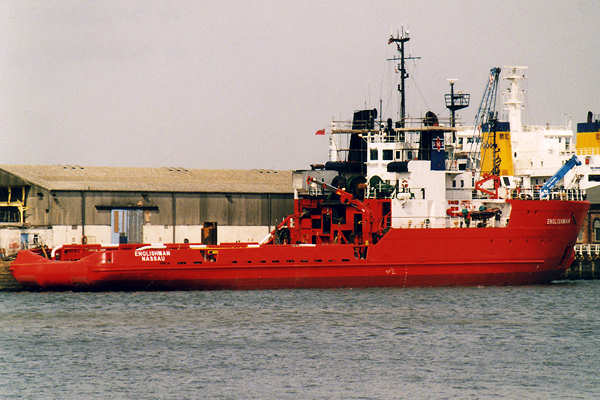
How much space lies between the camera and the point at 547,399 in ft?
75.2

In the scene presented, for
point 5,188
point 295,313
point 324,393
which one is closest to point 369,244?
point 295,313

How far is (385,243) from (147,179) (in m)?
23.0

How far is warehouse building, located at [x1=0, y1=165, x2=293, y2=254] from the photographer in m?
55.4

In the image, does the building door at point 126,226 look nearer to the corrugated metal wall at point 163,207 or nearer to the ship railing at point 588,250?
the corrugated metal wall at point 163,207

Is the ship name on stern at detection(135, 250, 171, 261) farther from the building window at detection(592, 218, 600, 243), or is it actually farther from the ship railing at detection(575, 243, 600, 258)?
the building window at detection(592, 218, 600, 243)

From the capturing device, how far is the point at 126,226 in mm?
56531

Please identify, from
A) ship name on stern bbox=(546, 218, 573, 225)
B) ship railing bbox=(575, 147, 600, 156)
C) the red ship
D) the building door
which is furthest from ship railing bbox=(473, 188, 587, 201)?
the building door

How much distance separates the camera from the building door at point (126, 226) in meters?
56.3

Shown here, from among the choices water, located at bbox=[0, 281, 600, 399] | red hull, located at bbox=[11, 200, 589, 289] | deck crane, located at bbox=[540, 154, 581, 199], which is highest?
deck crane, located at bbox=[540, 154, 581, 199]

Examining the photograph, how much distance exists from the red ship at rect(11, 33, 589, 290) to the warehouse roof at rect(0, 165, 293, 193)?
11.8 metres

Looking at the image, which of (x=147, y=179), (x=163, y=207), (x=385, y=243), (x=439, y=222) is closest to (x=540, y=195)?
(x=439, y=222)

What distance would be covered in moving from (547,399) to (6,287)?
29.5 meters

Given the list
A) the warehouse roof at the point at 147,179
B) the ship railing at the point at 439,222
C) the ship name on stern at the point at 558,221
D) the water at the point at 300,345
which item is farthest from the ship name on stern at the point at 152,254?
the ship name on stern at the point at 558,221

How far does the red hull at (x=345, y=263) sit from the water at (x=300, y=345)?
1023 millimetres
